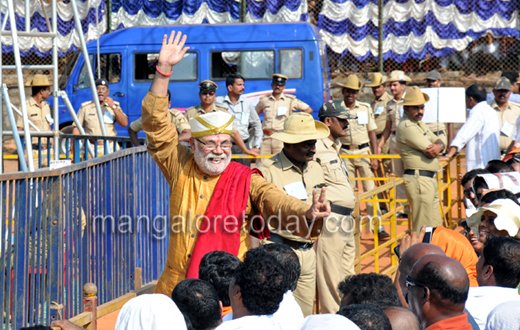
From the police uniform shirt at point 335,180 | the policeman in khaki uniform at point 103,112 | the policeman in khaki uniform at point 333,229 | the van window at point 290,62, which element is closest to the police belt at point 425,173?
the policeman in khaki uniform at point 333,229

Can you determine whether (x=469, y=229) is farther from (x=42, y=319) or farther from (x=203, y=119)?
(x=42, y=319)

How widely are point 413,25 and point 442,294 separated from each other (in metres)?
12.2

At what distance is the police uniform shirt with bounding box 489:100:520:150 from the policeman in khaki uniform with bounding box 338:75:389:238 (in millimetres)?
1727

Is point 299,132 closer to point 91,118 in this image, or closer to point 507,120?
point 507,120

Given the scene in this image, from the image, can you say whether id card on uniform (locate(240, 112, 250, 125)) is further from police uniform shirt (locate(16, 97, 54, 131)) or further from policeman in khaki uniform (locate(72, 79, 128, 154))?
police uniform shirt (locate(16, 97, 54, 131))

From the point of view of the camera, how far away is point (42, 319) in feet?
14.8

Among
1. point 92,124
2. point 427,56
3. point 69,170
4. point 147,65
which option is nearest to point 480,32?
point 427,56

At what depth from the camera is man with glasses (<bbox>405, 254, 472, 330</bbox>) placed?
279 centimetres

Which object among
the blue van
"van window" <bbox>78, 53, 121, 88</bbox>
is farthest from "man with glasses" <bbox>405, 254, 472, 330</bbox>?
"van window" <bbox>78, 53, 121, 88</bbox>

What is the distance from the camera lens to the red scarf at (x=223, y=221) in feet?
12.3

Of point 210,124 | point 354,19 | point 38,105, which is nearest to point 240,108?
point 38,105

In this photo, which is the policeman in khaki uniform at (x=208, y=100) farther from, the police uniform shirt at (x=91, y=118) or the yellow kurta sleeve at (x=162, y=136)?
the yellow kurta sleeve at (x=162, y=136)

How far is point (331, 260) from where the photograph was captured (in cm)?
544

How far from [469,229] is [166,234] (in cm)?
324
